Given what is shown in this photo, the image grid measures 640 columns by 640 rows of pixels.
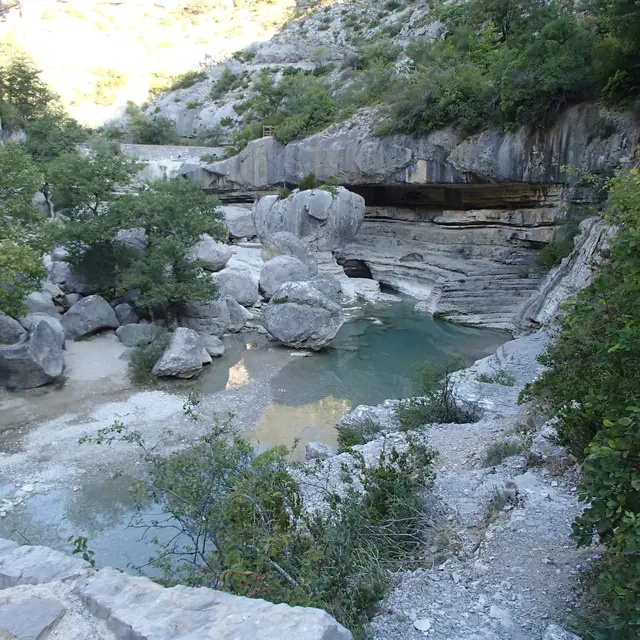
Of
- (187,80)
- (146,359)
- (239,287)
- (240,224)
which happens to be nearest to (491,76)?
(239,287)

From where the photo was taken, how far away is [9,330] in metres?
11.6

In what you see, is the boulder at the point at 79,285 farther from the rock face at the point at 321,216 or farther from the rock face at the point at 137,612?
the rock face at the point at 137,612

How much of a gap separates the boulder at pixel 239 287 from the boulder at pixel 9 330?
7.54m

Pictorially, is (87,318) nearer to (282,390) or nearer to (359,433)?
(282,390)

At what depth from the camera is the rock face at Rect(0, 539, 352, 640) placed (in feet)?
7.10

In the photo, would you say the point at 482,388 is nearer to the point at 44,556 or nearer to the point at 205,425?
the point at 205,425

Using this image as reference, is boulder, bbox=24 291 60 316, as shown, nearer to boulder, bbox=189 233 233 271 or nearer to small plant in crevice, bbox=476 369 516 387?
boulder, bbox=189 233 233 271

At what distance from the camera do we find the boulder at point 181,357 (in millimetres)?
12461

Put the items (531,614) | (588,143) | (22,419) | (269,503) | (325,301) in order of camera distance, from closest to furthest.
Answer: (531,614) < (269,503) < (22,419) < (325,301) < (588,143)

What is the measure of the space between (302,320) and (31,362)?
269 inches

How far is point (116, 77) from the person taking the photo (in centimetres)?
4281

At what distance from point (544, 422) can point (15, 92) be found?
3378 cm

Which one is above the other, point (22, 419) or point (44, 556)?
point (44, 556)

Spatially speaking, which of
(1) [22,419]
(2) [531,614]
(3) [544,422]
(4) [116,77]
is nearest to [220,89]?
(4) [116,77]
